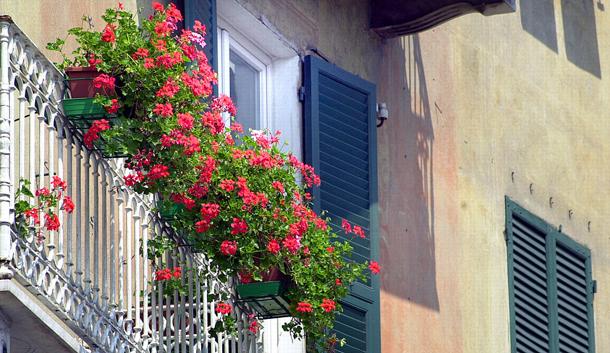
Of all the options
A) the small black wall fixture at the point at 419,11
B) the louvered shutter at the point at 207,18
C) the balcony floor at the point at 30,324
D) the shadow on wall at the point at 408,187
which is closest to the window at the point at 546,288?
the shadow on wall at the point at 408,187

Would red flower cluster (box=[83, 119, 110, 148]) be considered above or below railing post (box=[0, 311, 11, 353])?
above

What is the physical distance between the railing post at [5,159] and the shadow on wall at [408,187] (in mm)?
4799

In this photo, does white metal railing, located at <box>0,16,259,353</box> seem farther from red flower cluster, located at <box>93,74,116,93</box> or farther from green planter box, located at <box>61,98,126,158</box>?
red flower cluster, located at <box>93,74,116,93</box>

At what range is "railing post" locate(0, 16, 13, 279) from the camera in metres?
6.74

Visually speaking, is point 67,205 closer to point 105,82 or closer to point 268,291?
point 105,82

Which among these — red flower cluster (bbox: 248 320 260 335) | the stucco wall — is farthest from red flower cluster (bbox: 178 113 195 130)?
the stucco wall

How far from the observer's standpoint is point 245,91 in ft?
35.3

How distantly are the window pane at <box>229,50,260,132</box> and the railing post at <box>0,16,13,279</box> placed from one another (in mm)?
3618

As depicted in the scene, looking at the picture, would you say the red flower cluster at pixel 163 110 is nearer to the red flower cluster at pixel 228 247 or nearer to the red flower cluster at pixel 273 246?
the red flower cluster at pixel 228 247

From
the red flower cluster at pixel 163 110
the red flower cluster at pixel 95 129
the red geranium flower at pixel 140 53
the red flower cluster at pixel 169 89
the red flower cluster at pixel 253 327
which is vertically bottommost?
the red flower cluster at pixel 253 327

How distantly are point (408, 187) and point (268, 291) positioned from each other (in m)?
3.55

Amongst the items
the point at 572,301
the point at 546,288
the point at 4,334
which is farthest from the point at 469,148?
the point at 4,334

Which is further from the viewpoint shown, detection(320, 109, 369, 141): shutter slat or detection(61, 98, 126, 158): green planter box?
detection(320, 109, 369, 141): shutter slat

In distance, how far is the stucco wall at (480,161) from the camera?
38.9ft
